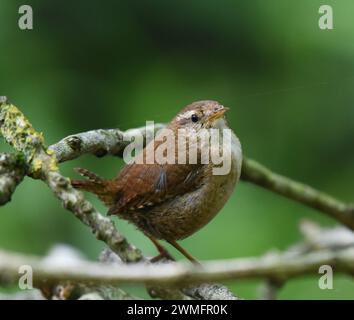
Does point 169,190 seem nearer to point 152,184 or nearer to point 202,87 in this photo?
point 152,184

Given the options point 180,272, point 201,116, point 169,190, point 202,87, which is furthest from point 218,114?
point 180,272

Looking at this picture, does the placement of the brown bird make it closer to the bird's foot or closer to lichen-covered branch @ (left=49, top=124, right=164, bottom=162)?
the bird's foot

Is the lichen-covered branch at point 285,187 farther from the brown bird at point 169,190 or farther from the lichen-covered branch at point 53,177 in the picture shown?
the lichen-covered branch at point 53,177

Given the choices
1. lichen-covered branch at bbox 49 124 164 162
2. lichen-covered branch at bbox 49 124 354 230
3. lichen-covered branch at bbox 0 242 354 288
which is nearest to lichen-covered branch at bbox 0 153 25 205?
lichen-covered branch at bbox 49 124 164 162

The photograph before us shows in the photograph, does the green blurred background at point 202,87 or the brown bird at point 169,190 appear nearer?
the brown bird at point 169,190

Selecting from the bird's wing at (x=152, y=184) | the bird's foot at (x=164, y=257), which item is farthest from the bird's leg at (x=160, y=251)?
the bird's wing at (x=152, y=184)
